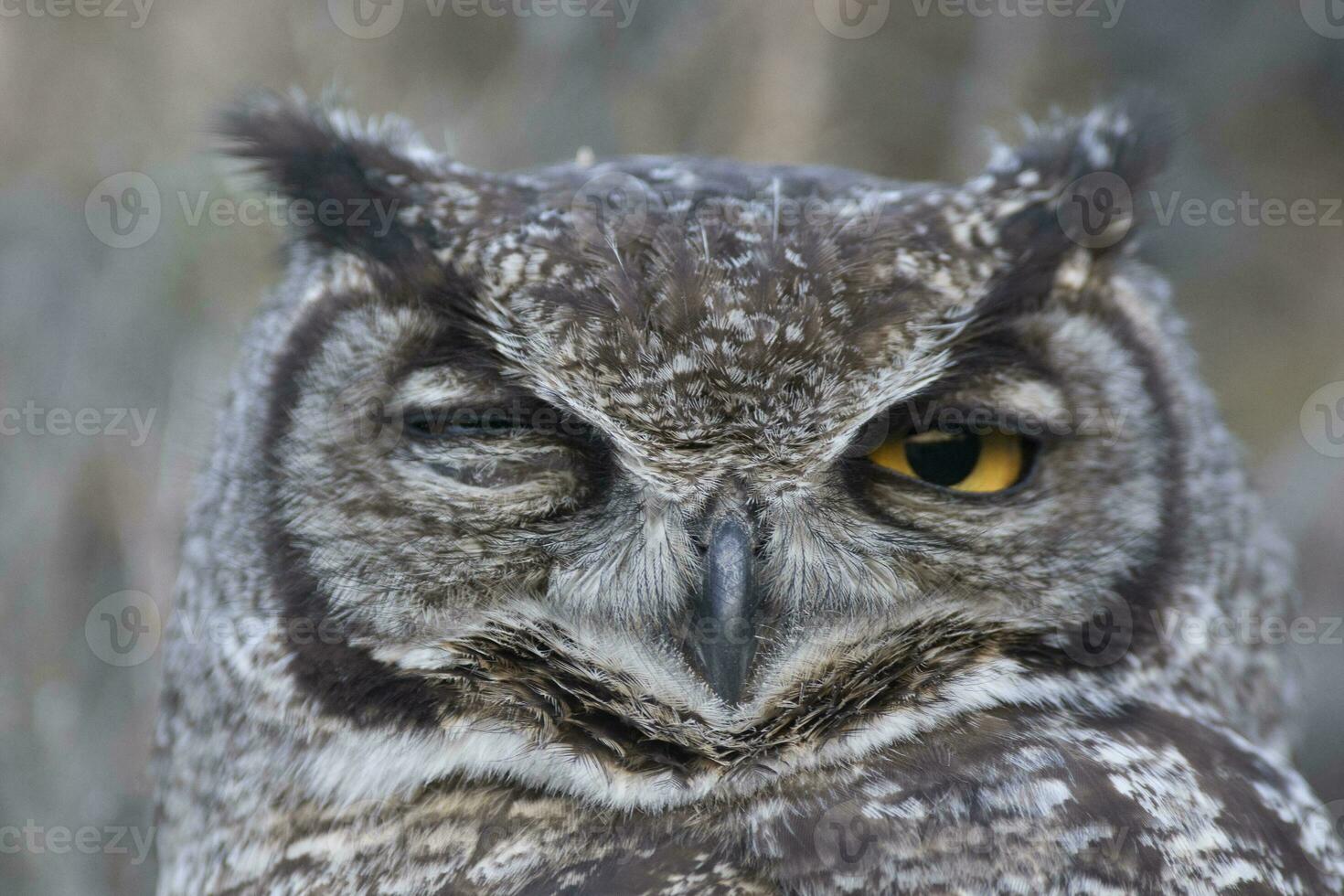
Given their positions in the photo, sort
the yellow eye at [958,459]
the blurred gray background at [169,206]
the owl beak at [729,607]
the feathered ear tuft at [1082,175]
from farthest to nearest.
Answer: the blurred gray background at [169,206], the feathered ear tuft at [1082,175], the yellow eye at [958,459], the owl beak at [729,607]

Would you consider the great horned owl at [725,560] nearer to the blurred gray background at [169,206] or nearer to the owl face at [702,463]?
the owl face at [702,463]

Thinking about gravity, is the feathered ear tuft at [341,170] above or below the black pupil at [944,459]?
above

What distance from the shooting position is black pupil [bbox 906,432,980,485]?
5.35 ft

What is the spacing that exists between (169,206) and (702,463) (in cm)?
282

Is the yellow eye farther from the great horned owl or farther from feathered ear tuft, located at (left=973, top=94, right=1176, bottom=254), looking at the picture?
feathered ear tuft, located at (left=973, top=94, right=1176, bottom=254)

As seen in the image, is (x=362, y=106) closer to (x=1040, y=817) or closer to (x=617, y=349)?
(x=617, y=349)

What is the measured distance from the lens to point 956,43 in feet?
19.2

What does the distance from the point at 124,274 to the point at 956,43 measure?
419 cm

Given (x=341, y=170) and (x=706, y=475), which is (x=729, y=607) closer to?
(x=706, y=475)

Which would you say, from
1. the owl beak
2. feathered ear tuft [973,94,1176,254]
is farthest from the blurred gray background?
the owl beak

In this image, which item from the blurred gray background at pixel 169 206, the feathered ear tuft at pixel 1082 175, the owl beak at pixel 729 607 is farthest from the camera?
the blurred gray background at pixel 169 206

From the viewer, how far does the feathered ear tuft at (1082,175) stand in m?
1.77

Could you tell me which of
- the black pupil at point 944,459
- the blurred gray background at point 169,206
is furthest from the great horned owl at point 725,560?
the blurred gray background at point 169,206

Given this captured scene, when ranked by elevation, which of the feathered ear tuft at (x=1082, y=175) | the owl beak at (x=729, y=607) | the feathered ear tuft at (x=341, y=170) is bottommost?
→ the owl beak at (x=729, y=607)
